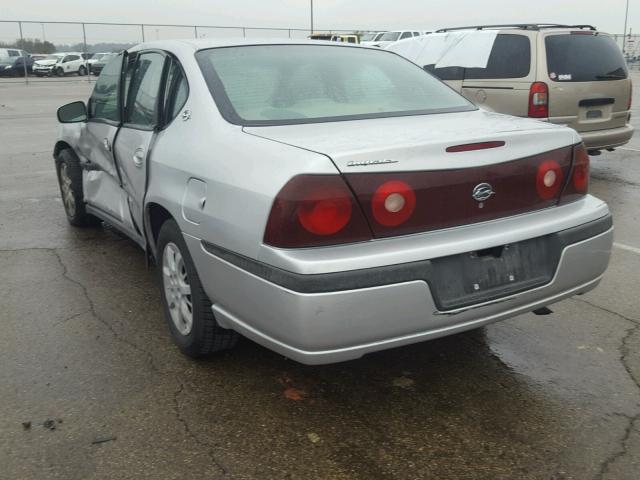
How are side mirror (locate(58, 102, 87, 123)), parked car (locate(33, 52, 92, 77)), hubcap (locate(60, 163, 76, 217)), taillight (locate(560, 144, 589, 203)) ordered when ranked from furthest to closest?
parked car (locate(33, 52, 92, 77)), hubcap (locate(60, 163, 76, 217)), side mirror (locate(58, 102, 87, 123)), taillight (locate(560, 144, 589, 203))

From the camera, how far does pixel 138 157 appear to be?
3.73m

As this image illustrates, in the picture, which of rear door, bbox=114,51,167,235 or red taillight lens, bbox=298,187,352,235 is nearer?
red taillight lens, bbox=298,187,352,235

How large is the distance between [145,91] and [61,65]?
120 ft

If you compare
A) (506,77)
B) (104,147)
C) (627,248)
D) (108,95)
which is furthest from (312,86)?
(506,77)

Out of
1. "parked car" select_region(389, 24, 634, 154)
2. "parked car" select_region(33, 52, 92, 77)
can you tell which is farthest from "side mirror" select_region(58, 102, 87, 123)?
"parked car" select_region(33, 52, 92, 77)

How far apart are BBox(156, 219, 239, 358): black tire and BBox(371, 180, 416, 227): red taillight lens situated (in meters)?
0.97

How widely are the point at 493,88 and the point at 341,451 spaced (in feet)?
20.1

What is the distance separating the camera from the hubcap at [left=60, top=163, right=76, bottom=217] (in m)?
5.70

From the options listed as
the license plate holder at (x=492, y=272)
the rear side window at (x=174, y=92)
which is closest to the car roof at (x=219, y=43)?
the rear side window at (x=174, y=92)

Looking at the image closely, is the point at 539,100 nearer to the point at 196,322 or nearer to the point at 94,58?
the point at 196,322

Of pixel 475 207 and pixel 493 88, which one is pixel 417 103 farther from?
pixel 493 88

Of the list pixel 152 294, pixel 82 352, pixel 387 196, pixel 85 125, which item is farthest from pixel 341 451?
Result: pixel 85 125

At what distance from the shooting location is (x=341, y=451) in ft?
8.63

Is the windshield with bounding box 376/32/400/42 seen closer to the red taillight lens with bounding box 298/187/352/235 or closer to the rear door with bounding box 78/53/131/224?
the rear door with bounding box 78/53/131/224
